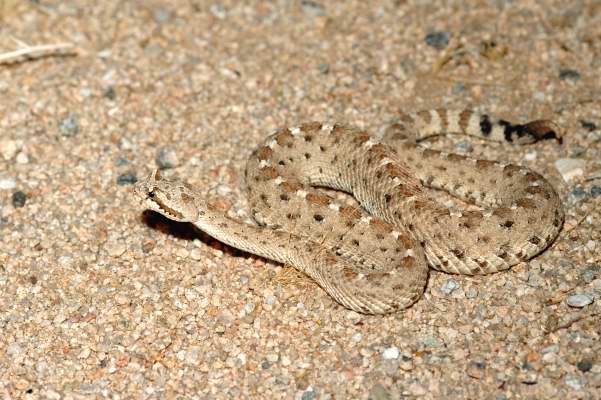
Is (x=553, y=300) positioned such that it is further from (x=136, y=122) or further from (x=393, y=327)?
(x=136, y=122)

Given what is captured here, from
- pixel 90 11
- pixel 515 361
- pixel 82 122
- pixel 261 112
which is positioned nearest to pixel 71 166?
pixel 82 122

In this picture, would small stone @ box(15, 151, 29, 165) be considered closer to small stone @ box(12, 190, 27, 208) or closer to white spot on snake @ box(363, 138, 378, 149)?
small stone @ box(12, 190, 27, 208)

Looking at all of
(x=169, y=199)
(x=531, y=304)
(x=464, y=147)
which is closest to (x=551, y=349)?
(x=531, y=304)

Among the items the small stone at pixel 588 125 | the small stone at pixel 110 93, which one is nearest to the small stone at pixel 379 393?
the small stone at pixel 588 125

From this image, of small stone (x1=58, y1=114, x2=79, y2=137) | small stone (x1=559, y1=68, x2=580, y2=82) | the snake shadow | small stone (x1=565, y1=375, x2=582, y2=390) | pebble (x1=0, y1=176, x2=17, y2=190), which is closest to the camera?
small stone (x1=565, y1=375, x2=582, y2=390)

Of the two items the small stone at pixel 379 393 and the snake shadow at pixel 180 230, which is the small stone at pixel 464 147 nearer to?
the snake shadow at pixel 180 230

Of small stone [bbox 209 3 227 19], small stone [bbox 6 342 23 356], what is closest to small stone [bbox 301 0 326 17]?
small stone [bbox 209 3 227 19]
